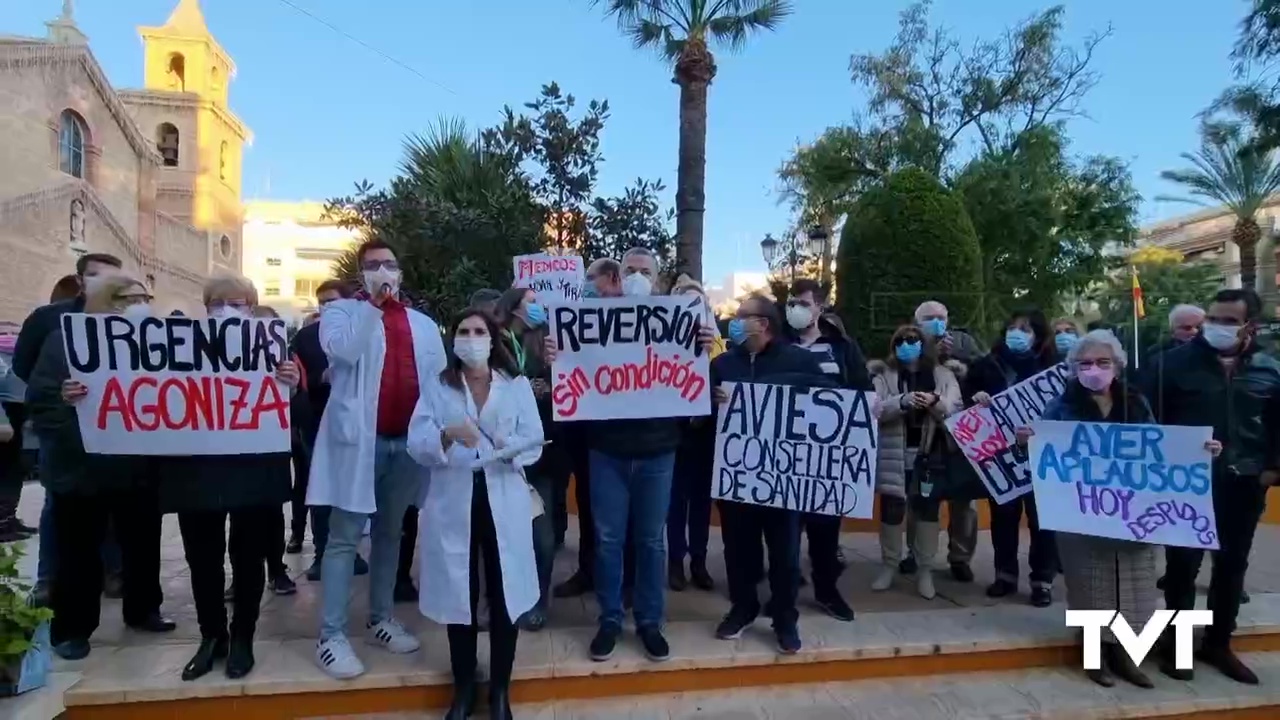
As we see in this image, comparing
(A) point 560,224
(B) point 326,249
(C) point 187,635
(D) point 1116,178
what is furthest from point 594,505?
(B) point 326,249

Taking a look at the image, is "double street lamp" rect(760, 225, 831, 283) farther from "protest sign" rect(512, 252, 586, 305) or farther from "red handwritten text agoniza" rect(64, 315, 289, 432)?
"red handwritten text agoniza" rect(64, 315, 289, 432)

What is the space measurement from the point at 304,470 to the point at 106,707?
219 centimetres

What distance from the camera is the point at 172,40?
45969mm

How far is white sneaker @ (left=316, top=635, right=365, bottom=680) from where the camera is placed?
12.8 feet

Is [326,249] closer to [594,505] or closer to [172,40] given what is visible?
[172,40]

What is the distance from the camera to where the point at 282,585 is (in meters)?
5.30

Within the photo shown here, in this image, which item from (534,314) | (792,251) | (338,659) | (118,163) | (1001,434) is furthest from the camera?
(118,163)

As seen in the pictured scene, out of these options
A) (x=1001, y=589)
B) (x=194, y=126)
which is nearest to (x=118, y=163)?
(x=194, y=126)

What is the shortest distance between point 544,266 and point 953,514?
358 cm

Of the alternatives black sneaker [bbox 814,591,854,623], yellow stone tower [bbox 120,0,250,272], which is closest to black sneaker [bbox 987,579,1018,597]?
black sneaker [bbox 814,591,854,623]

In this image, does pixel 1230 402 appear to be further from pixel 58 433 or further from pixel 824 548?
pixel 58 433

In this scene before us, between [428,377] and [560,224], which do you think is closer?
[428,377]

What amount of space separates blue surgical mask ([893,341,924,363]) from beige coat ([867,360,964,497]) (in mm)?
155

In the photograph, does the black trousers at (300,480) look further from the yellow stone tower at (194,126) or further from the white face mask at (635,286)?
the yellow stone tower at (194,126)
